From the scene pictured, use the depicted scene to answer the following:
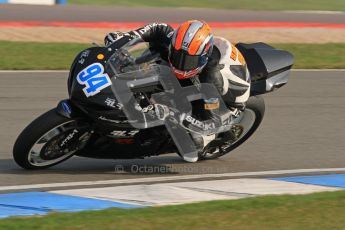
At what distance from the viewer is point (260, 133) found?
31.3 ft

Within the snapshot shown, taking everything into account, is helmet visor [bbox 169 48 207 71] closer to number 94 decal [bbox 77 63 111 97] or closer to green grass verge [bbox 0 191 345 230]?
number 94 decal [bbox 77 63 111 97]

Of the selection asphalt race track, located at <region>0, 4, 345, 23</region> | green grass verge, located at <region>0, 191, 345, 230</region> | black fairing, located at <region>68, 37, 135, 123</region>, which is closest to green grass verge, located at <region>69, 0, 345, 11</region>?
asphalt race track, located at <region>0, 4, 345, 23</region>

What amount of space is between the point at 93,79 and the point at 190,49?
87 centimetres

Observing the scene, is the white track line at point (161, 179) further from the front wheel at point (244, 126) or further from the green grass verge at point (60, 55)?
the green grass verge at point (60, 55)

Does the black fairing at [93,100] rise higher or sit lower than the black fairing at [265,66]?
higher

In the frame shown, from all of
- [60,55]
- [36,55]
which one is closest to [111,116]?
[36,55]

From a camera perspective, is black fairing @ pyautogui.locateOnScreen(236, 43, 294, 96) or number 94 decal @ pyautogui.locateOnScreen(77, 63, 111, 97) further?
black fairing @ pyautogui.locateOnScreen(236, 43, 294, 96)

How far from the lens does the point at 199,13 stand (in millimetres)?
24438

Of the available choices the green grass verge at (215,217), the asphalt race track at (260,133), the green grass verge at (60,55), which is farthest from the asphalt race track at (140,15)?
the green grass verge at (215,217)

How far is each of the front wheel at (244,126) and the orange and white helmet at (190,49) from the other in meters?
1.11

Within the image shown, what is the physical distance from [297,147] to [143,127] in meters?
2.53

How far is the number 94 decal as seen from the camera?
6.74 m

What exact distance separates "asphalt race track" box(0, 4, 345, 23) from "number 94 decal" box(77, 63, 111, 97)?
14.1 metres

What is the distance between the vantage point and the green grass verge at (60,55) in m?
13.8
